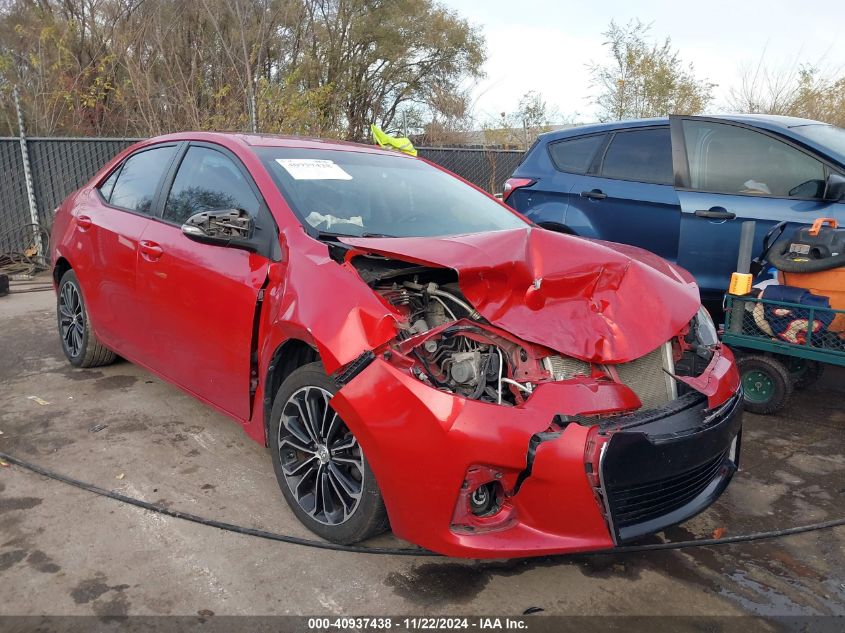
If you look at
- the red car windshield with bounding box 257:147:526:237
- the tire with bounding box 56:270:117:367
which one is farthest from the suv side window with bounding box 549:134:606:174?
the tire with bounding box 56:270:117:367

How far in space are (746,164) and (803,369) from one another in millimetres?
1540

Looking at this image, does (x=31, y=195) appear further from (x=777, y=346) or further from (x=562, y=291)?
(x=777, y=346)

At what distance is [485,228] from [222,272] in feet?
4.39

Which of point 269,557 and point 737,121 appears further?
point 737,121

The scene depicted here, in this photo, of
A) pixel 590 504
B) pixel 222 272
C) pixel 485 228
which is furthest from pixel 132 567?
pixel 485 228

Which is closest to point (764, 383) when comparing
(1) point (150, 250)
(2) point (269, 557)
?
(2) point (269, 557)

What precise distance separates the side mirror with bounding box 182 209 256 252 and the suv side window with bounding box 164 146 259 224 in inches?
Result: 3.7

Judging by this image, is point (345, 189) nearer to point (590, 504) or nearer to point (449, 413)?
point (449, 413)

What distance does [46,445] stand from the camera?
363cm

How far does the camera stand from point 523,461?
7.04 ft

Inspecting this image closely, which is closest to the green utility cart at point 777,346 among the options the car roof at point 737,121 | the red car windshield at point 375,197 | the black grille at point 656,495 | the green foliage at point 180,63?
the car roof at point 737,121

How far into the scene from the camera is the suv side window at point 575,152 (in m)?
5.71

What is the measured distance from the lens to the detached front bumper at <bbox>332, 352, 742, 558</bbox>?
2141mm

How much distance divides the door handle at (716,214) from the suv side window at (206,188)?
3.29 meters
